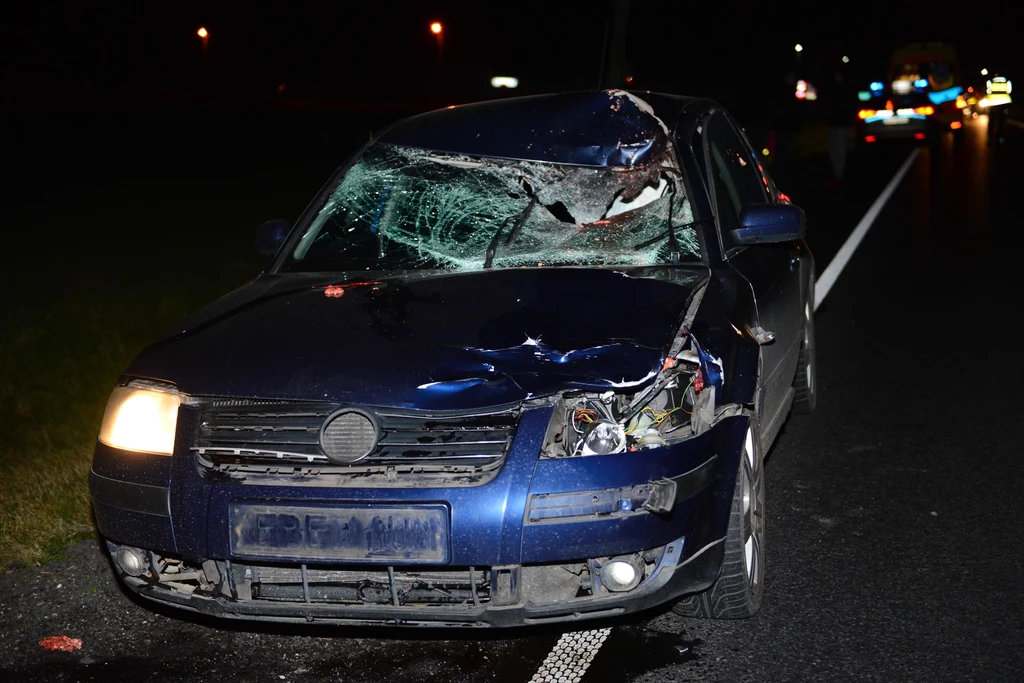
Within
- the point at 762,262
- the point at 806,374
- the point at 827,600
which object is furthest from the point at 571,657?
the point at 806,374

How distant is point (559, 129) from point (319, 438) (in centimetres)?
216

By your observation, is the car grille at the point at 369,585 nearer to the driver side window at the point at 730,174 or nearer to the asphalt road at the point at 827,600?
the asphalt road at the point at 827,600

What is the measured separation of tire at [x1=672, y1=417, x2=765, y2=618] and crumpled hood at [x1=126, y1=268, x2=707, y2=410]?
21.2 inches

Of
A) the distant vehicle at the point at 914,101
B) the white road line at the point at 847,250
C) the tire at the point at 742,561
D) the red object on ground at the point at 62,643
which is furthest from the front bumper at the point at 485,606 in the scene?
the distant vehicle at the point at 914,101

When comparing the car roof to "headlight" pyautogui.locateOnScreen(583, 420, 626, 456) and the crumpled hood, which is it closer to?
the crumpled hood

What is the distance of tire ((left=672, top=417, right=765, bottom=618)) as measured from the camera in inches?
163

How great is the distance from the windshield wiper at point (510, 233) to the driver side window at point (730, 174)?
27.9 inches

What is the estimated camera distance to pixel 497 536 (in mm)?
3590

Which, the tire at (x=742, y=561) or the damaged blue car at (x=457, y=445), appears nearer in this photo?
the damaged blue car at (x=457, y=445)

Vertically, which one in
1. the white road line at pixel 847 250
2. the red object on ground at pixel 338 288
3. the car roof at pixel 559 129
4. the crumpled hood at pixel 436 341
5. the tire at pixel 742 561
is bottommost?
the white road line at pixel 847 250

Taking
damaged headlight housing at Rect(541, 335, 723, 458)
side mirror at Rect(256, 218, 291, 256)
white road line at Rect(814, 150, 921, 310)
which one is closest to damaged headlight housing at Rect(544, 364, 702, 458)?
damaged headlight housing at Rect(541, 335, 723, 458)

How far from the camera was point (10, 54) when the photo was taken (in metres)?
64.4

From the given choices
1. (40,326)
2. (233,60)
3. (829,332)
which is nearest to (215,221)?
(40,326)

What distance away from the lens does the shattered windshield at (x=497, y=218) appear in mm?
5016
